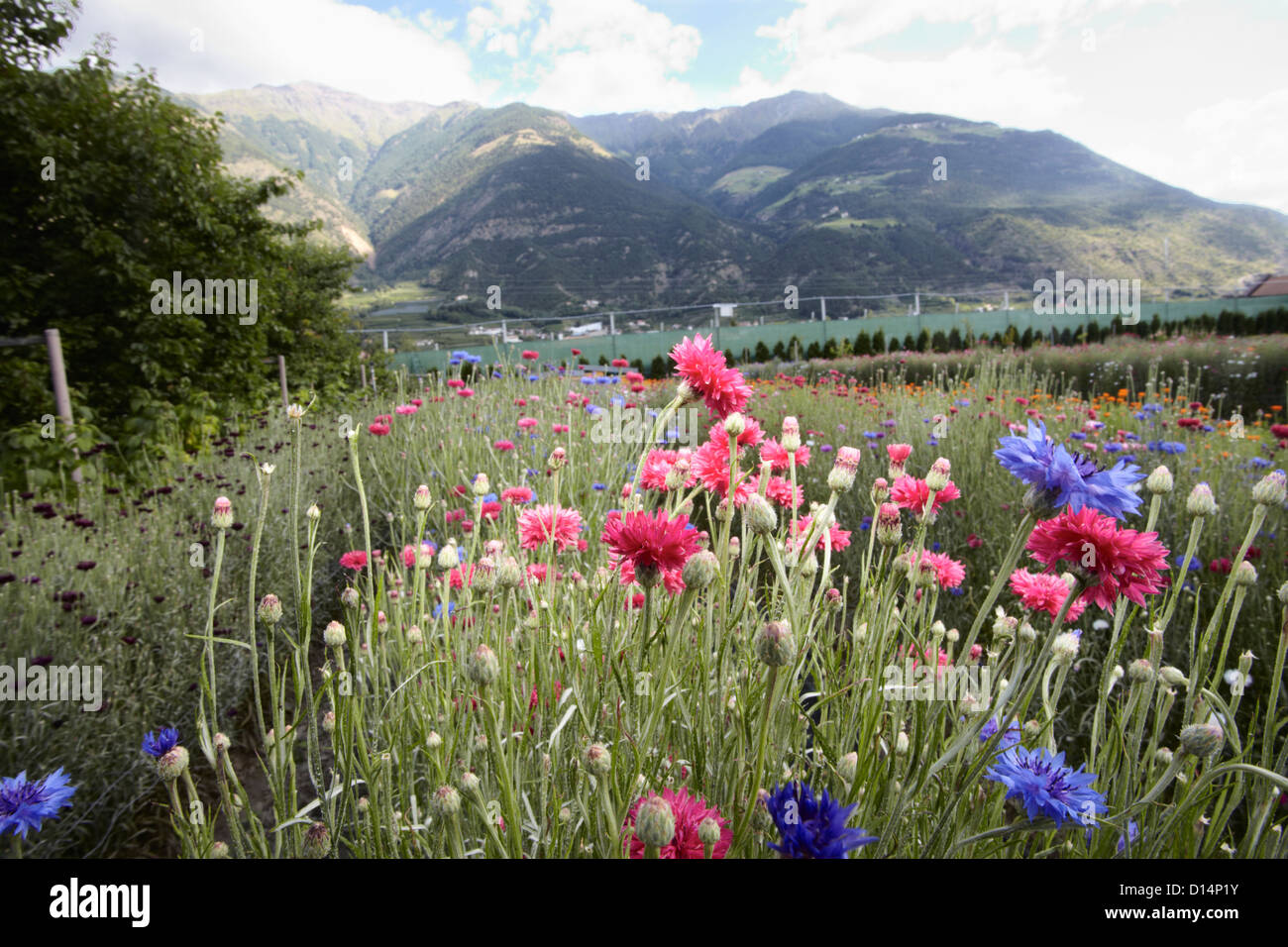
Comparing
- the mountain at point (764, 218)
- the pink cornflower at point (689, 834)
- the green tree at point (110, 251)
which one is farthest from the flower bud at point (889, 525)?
the mountain at point (764, 218)

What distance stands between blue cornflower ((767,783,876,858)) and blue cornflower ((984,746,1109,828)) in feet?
0.78

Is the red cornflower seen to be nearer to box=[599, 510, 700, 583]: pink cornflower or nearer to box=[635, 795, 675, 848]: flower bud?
box=[599, 510, 700, 583]: pink cornflower

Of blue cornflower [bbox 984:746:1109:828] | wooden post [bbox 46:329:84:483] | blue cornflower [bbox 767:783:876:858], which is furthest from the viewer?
wooden post [bbox 46:329:84:483]

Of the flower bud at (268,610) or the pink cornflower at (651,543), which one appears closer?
the pink cornflower at (651,543)

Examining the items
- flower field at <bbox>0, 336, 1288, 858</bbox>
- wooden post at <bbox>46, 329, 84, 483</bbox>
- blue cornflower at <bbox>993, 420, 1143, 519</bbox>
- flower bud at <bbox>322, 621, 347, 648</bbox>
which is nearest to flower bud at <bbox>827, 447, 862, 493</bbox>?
flower field at <bbox>0, 336, 1288, 858</bbox>

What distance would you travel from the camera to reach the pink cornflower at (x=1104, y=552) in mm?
650

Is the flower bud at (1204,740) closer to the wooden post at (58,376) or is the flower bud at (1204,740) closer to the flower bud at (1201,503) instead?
the flower bud at (1201,503)

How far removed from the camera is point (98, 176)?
15.5 feet

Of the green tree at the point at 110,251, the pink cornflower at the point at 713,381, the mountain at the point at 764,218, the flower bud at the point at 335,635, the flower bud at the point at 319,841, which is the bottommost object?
A: the flower bud at the point at 319,841

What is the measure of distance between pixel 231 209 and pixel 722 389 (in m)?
6.52

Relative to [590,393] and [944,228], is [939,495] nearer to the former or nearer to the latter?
[590,393]

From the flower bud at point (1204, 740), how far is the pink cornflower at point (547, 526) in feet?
3.10

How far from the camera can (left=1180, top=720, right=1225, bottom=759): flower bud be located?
705 mm
